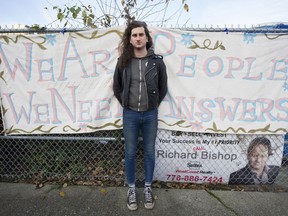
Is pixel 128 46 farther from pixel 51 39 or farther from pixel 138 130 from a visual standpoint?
pixel 51 39

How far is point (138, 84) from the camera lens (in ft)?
7.95

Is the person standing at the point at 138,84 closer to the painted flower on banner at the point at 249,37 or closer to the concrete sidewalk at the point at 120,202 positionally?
the concrete sidewalk at the point at 120,202

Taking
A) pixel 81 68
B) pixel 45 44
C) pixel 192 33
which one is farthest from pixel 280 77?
pixel 45 44

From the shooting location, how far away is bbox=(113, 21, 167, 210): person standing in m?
2.41

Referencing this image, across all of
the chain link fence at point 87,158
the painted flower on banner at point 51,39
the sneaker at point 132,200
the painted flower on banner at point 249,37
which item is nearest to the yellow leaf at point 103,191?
the chain link fence at point 87,158

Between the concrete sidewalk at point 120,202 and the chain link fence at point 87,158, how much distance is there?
213 millimetres

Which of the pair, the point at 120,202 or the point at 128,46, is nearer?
the point at 128,46

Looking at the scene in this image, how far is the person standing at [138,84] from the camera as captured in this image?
2406 mm

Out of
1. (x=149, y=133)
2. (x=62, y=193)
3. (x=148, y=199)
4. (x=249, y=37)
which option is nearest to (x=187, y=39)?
(x=249, y=37)

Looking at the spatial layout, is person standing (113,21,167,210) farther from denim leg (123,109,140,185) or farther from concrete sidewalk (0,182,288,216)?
concrete sidewalk (0,182,288,216)

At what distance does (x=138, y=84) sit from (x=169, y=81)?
22.2 inches

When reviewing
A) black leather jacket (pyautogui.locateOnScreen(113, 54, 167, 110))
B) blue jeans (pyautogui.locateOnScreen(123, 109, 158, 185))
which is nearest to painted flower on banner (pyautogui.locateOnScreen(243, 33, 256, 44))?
black leather jacket (pyautogui.locateOnScreen(113, 54, 167, 110))

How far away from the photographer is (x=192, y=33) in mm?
2740

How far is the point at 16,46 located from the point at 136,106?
5.79 feet
